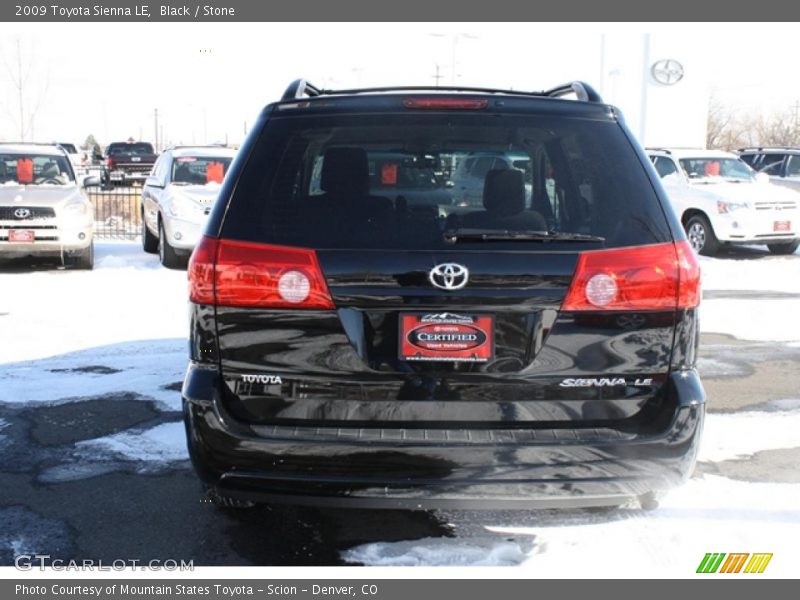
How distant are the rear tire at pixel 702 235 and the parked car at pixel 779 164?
4.60 metres

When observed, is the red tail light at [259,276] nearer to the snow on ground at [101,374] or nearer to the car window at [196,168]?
the snow on ground at [101,374]

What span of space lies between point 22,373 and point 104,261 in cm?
723

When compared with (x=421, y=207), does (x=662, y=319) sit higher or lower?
lower

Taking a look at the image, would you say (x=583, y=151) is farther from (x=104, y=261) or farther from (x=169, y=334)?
(x=104, y=261)

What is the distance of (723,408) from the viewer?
19.7 feet

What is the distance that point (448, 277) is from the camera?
3119 millimetres

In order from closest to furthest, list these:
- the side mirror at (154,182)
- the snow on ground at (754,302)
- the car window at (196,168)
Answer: the snow on ground at (754,302) < the car window at (196,168) < the side mirror at (154,182)

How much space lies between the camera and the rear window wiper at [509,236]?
3.18 meters

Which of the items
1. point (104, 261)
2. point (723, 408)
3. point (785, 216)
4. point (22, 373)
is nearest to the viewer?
point (723, 408)

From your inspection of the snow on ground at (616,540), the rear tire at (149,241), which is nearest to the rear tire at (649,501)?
the snow on ground at (616,540)

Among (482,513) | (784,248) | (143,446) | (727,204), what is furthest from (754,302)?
(143,446)

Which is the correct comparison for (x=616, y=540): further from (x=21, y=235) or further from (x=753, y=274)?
(x=21, y=235)

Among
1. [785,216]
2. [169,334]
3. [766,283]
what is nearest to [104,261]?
[169,334]

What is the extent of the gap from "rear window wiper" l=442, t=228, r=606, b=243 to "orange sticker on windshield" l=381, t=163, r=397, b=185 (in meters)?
0.54
